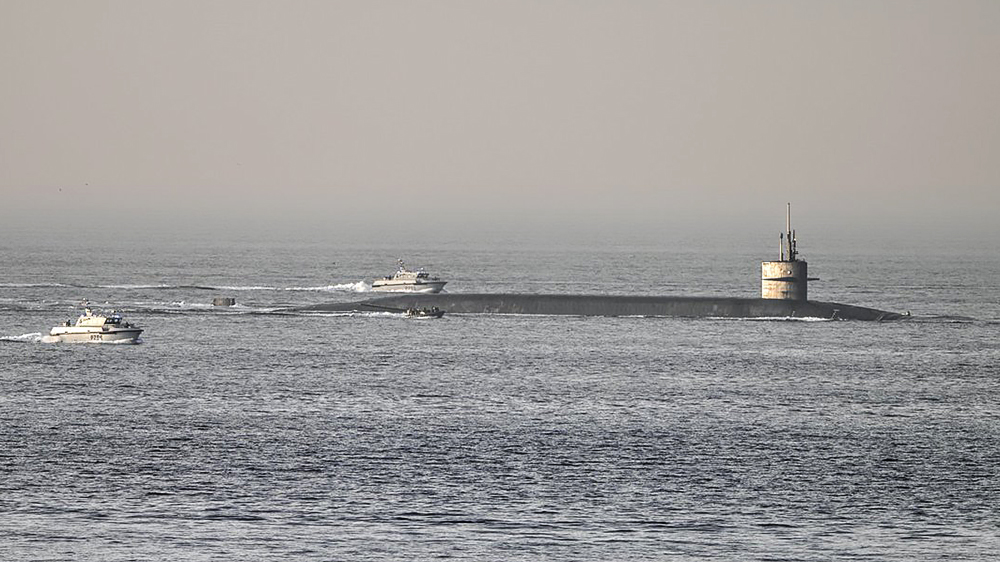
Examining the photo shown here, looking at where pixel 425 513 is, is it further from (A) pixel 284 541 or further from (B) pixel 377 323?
(B) pixel 377 323

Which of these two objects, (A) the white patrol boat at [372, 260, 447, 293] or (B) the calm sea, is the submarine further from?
(A) the white patrol boat at [372, 260, 447, 293]

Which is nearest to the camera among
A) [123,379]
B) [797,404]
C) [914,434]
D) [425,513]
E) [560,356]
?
[425,513]

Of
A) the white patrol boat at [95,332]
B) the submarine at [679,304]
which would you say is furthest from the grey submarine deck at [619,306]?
the white patrol boat at [95,332]

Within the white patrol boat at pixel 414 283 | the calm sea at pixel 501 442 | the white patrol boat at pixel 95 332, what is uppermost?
the white patrol boat at pixel 414 283

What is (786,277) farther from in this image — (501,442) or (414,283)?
(501,442)

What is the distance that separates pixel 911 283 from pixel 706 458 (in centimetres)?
12795

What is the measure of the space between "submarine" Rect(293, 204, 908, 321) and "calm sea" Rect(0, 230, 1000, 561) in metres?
3.22

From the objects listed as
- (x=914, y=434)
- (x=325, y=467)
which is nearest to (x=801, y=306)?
(x=914, y=434)

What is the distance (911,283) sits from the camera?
616 feet

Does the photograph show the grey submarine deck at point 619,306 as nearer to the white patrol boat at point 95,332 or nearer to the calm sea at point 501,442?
the calm sea at point 501,442

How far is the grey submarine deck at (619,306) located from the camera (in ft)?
420

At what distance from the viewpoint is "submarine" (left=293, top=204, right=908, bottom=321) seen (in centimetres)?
12725

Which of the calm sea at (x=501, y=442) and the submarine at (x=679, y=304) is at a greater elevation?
the submarine at (x=679, y=304)

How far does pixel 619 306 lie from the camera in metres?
133
